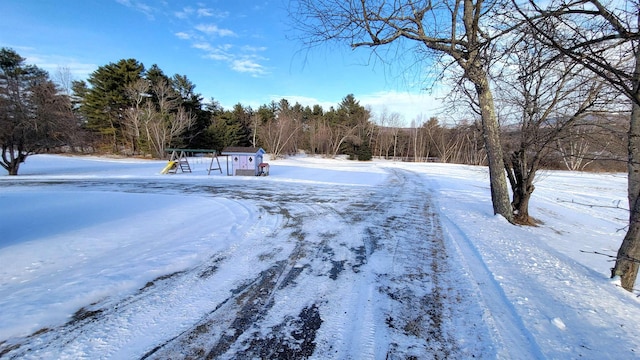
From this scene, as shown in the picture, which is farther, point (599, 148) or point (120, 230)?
point (599, 148)

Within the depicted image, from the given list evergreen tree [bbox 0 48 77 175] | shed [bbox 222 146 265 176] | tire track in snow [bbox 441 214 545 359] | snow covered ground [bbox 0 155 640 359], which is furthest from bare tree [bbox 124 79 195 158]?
tire track in snow [bbox 441 214 545 359]

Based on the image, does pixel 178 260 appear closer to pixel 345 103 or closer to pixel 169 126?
pixel 169 126

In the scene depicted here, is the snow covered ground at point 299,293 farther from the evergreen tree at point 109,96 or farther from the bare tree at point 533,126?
the evergreen tree at point 109,96

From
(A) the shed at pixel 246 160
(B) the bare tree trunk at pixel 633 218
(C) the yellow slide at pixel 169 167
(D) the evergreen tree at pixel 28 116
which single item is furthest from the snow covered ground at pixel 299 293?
(D) the evergreen tree at pixel 28 116

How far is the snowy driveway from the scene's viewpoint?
1.92 m

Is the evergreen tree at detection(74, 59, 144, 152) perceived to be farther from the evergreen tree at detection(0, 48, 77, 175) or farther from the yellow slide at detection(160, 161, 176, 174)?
the yellow slide at detection(160, 161, 176, 174)

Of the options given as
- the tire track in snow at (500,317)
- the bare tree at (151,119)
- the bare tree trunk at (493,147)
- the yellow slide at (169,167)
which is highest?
the bare tree at (151,119)

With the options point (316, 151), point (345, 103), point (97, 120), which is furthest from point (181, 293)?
point (345, 103)

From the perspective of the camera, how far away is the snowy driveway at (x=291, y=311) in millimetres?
1924

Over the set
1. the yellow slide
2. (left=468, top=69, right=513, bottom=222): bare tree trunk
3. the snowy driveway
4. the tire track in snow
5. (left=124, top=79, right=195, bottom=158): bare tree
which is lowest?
the snowy driveway

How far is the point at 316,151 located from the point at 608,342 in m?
52.8

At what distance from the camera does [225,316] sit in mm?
2293

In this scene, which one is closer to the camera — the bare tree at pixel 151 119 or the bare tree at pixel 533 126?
the bare tree at pixel 533 126

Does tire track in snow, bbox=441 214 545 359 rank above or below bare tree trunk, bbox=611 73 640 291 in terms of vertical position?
below
